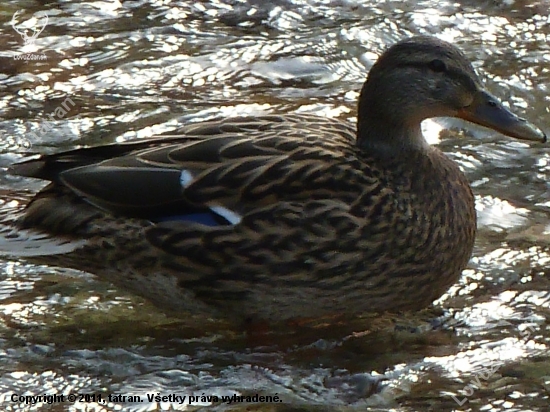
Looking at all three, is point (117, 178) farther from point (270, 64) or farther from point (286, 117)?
point (270, 64)

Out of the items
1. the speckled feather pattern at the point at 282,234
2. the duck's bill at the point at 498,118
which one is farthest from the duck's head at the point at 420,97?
the speckled feather pattern at the point at 282,234

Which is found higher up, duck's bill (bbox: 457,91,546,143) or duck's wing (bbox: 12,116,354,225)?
duck's bill (bbox: 457,91,546,143)

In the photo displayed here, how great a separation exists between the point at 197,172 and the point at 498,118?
4.84 feet

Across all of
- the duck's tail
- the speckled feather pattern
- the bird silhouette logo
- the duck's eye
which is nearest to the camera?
the speckled feather pattern

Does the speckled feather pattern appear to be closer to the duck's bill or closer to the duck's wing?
the duck's wing

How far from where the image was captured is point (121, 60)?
7.93 m

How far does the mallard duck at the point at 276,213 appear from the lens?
5.39m

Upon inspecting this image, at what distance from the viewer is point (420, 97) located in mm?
5828

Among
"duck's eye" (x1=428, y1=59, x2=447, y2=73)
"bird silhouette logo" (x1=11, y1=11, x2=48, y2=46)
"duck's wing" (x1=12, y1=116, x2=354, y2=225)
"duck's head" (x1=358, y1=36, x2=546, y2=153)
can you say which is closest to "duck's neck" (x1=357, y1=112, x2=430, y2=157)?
"duck's head" (x1=358, y1=36, x2=546, y2=153)

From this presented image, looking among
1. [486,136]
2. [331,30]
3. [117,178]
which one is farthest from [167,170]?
[331,30]

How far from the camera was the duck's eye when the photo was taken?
576 centimetres

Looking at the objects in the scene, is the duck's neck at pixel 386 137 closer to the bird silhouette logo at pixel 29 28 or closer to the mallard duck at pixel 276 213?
the mallard duck at pixel 276 213

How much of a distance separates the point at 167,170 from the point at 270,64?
2651 millimetres

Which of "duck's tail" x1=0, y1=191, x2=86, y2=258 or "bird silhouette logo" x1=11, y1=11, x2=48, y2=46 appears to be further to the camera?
"bird silhouette logo" x1=11, y1=11, x2=48, y2=46
